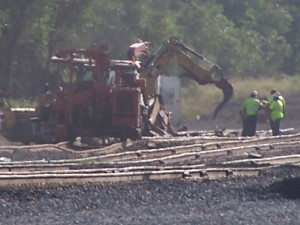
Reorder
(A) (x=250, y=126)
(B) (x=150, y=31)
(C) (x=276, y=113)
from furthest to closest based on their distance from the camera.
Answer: (B) (x=150, y=31)
(A) (x=250, y=126)
(C) (x=276, y=113)

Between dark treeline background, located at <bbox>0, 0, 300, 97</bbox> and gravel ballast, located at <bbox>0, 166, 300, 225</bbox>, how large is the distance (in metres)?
27.5

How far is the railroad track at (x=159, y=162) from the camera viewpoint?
17.6m

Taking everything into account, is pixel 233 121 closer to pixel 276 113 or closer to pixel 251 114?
pixel 251 114

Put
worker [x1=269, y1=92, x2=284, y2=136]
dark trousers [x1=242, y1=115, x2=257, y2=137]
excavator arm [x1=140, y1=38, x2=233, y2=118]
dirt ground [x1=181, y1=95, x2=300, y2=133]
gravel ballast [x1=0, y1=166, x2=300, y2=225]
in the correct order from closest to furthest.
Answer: gravel ballast [x1=0, y1=166, x2=300, y2=225] → worker [x1=269, y1=92, x2=284, y2=136] → excavator arm [x1=140, y1=38, x2=233, y2=118] → dark trousers [x1=242, y1=115, x2=257, y2=137] → dirt ground [x1=181, y1=95, x2=300, y2=133]

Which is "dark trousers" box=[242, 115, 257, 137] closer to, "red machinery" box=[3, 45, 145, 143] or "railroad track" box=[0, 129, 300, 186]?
"railroad track" box=[0, 129, 300, 186]

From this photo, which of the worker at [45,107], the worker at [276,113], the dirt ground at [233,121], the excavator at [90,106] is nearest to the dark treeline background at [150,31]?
the dirt ground at [233,121]

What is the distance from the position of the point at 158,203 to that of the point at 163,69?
17.9m

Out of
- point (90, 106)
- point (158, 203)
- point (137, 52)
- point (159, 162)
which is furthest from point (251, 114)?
point (158, 203)

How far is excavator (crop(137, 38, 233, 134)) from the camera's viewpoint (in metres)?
Result: 31.7

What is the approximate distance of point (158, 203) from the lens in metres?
16.1

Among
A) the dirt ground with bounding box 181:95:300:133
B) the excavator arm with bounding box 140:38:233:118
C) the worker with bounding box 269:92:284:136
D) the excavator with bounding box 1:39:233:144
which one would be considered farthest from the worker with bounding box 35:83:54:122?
the dirt ground with bounding box 181:95:300:133

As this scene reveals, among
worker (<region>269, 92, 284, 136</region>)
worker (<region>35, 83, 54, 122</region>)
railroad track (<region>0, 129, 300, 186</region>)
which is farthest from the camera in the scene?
worker (<region>269, 92, 284, 136</region>)

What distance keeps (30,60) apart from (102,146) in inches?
768

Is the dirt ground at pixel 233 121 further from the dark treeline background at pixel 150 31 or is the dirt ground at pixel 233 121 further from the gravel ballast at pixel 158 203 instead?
the gravel ballast at pixel 158 203
